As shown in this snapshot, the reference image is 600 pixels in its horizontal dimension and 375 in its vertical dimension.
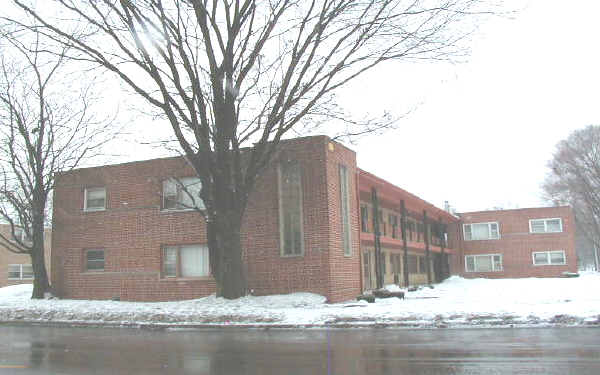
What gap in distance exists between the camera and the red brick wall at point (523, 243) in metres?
42.2

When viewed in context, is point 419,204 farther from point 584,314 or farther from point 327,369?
point 327,369

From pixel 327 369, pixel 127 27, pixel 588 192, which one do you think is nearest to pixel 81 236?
pixel 127 27

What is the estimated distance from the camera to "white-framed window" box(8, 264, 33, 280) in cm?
4631

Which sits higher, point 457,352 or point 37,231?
point 37,231

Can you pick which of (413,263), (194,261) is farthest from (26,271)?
(194,261)

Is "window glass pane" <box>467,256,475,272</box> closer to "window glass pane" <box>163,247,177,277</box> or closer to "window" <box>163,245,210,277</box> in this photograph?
"window" <box>163,245,210,277</box>

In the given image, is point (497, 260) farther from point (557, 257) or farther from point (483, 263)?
point (557, 257)

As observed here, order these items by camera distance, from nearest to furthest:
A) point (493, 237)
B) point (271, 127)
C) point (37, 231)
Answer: point (271, 127) → point (37, 231) → point (493, 237)

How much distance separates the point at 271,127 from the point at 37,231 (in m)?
11.6

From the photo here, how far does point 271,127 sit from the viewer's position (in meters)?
16.7

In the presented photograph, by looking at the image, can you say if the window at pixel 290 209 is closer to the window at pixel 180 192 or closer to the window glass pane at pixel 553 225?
the window at pixel 180 192

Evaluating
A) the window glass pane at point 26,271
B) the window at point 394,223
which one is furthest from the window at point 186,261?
the window glass pane at point 26,271

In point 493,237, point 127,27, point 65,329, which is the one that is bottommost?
point 65,329

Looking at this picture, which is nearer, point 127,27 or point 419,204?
point 127,27
